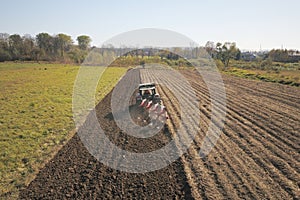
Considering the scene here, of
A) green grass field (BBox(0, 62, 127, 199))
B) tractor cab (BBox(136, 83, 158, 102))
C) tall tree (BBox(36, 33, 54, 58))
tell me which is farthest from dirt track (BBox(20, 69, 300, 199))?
tall tree (BBox(36, 33, 54, 58))

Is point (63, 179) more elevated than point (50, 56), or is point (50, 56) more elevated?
point (50, 56)

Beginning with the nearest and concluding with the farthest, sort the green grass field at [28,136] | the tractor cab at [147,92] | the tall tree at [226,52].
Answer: the green grass field at [28,136] < the tractor cab at [147,92] < the tall tree at [226,52]

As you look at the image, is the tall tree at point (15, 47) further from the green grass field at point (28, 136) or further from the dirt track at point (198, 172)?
the dirt track at point (198, 172)

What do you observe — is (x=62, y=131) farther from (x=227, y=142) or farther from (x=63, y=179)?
(x=227, y=142)

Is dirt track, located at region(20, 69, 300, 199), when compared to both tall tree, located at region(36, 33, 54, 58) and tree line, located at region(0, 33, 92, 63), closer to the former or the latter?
tree line, located at region(0, 33, 92, 63)

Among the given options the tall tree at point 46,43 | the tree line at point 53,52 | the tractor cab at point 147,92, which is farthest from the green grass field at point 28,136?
the tall tree at point 46,43

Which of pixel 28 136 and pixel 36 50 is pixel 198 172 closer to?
pixel 28 136

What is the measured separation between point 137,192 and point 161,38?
11.8 m

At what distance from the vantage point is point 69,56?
73250 mm

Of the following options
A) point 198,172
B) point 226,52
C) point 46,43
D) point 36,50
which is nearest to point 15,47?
point 36,50

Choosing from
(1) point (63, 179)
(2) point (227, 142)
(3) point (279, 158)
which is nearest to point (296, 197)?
(3) point (279, 158)

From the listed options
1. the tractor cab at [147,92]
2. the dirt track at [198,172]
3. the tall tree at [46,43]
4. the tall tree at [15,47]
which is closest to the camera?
the dirt track at [198,172]

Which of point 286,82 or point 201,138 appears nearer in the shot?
point 201,138

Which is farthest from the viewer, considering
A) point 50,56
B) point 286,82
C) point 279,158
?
point 50,56
